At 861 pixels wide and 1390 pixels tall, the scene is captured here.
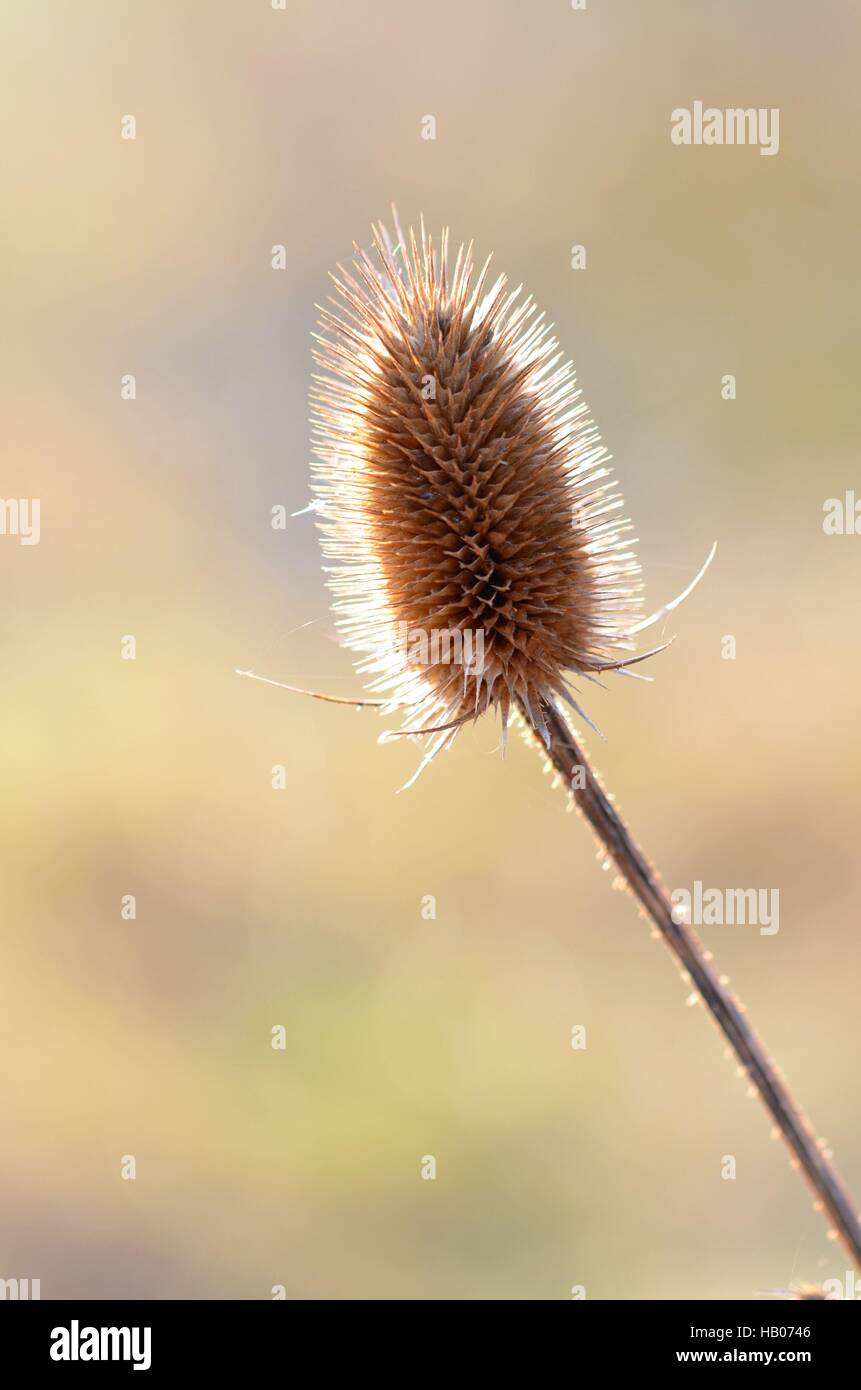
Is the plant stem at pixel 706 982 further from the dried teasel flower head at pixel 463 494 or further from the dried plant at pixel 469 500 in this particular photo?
the dried teasel flower head at pixel 463 494

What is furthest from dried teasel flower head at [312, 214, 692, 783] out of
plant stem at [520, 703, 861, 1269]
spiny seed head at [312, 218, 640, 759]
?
plant stem at [520, 703, 861, 1269]

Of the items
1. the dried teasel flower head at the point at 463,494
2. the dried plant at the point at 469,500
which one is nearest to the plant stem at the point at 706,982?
the dried plant at the point at 469,500

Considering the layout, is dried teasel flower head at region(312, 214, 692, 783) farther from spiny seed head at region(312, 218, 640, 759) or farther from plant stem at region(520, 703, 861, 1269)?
plant stem at region(520, 703, 861, 1269)

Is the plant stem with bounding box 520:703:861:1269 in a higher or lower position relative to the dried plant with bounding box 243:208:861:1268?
lower

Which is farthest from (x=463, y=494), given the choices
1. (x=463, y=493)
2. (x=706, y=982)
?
(x=706, y=982)

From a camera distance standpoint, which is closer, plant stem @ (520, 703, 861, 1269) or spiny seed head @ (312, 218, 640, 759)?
plant stem @ (520, 703, 861, 1269)
